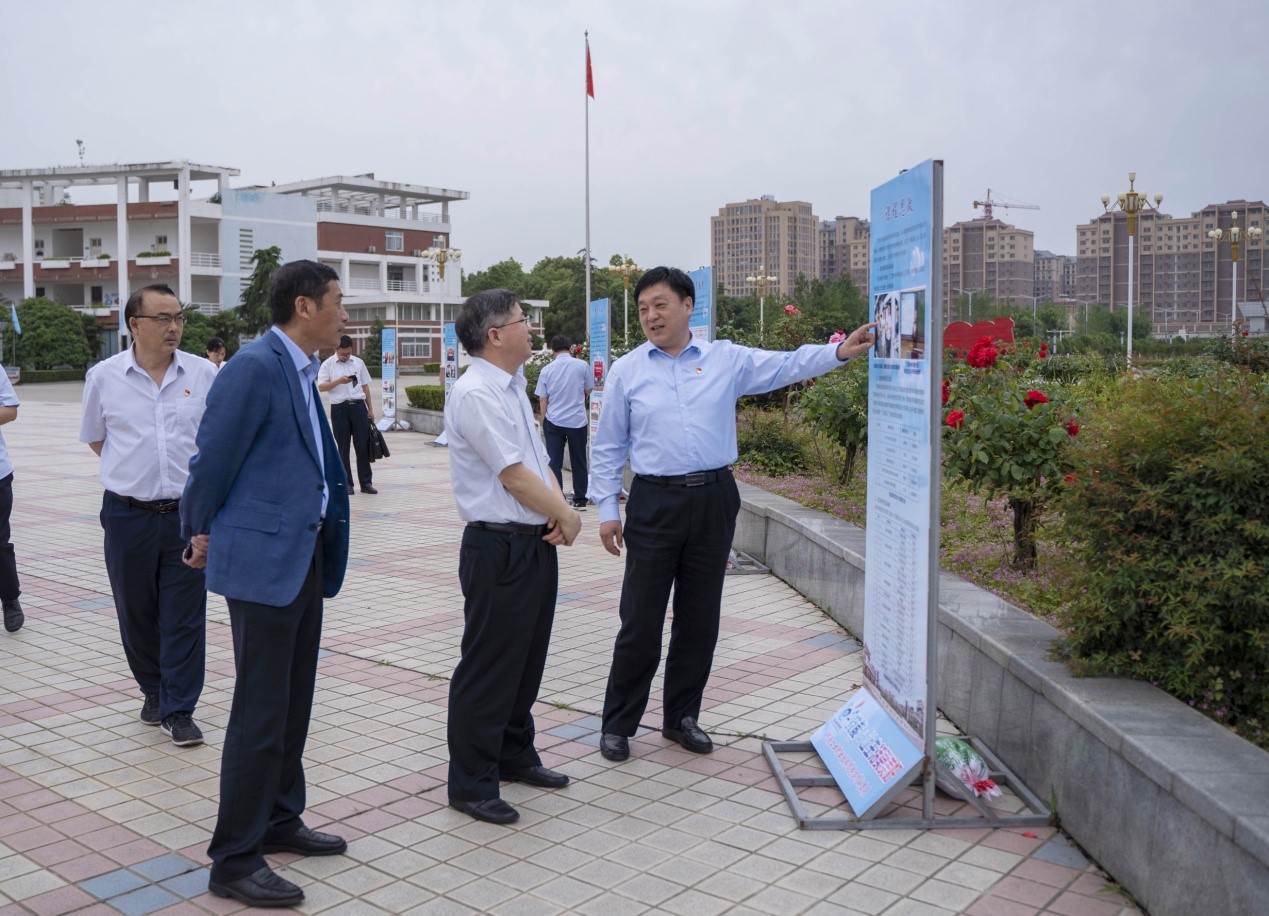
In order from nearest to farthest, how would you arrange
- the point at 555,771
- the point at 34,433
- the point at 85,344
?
the point at 555,771
the point at 34,433
the point at 85,344

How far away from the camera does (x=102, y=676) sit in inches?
224

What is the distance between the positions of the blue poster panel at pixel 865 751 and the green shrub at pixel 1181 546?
2.23ft

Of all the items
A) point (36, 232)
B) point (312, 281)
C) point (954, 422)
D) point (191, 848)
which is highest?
point (36, 232)

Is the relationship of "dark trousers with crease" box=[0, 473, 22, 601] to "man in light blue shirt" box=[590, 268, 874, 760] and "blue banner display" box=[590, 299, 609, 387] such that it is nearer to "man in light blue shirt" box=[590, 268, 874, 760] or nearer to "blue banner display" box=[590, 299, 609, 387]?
"man in light blue shirt" box=[590, 268, 874, 760]

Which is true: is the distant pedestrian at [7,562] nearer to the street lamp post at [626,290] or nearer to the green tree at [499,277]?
the street lamp post at [626,290]

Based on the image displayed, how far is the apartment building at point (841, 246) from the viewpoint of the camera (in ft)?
304

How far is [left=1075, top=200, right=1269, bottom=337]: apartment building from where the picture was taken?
79.1 meters

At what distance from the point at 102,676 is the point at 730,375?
135 inches

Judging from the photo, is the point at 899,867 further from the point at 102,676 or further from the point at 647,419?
the point at 102,676

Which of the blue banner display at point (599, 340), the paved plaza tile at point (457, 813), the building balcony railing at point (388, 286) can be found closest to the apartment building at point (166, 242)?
the building balcony railing at point (388, 286)

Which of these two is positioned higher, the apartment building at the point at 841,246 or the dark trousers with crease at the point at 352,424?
the apartment building at the point at 841,246

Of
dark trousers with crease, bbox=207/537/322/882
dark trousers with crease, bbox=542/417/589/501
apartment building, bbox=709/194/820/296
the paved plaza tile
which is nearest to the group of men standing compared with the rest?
dark trousers with crease, bbox=207/537/322/882

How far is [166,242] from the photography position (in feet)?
201

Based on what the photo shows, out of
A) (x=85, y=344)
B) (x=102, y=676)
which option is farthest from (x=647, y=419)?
(x=85, y=344)
